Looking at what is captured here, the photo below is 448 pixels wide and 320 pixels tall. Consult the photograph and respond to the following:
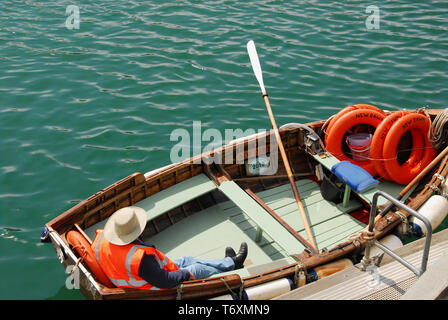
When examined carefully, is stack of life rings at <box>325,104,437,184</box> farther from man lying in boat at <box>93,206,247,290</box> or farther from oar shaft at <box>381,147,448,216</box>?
man lying in boat at <box>93,206,247,290</box>

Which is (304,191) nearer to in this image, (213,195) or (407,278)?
(213,195)

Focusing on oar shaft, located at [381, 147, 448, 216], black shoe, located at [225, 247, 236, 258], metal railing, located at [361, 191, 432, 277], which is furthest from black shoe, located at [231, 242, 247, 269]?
oar shaft, located at [381, 147, 448, 216]

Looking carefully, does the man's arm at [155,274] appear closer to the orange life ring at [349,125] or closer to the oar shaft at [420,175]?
the oar shaft at [420,175]

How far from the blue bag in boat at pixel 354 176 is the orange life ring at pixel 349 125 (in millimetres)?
641

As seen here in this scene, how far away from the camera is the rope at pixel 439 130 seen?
26.5 feet

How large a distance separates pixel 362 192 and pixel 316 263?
191cm

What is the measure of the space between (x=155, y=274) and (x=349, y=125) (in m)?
4.82

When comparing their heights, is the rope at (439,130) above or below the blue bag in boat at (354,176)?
above

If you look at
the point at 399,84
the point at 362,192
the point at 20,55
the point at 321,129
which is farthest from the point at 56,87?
the point at 399,84

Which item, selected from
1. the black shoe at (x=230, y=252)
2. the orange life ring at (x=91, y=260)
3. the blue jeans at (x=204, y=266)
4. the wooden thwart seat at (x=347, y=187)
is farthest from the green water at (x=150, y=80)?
the wooden thwart seat at (x=347, y=187)

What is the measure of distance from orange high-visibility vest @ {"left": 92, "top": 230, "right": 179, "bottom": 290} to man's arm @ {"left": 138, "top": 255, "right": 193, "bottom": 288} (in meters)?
0.06

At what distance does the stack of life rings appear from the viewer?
7883 mm

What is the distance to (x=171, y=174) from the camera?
24.4 ft

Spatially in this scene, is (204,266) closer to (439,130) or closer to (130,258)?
(130,258)
